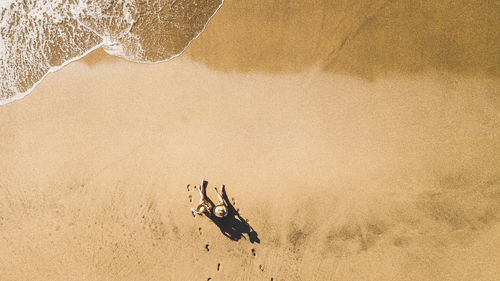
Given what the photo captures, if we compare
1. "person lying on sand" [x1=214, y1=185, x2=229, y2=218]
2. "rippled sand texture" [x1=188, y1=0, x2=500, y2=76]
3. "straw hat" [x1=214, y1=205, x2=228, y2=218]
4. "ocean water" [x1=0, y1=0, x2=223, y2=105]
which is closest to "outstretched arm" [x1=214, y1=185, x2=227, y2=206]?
A: "person lying on sand" [x1=214, y1=185, x2=229, y2=218]

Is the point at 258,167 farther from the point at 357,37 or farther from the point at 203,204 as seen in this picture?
the point at 357,37

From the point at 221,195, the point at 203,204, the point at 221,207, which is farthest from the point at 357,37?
the point at 203,204

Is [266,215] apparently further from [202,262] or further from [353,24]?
[353,24]

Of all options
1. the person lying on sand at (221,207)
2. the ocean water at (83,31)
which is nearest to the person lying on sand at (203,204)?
the person lying on sand at (221,207)

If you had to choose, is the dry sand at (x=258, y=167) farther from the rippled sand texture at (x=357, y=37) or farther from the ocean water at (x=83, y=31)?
the ocean water at (x=83, y=31)

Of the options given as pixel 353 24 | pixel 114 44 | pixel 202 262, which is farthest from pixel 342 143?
pixel 114 44

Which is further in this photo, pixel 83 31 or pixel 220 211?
pixel 83 31
